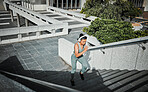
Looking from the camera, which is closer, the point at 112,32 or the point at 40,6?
the point at 112,32

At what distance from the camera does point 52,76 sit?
6988 mm

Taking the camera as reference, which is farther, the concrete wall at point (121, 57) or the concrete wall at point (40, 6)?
the concrete wall at point (40, 6)

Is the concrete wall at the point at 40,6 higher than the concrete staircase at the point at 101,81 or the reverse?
higher

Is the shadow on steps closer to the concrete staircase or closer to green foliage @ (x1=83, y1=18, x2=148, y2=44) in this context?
the concrete staircase

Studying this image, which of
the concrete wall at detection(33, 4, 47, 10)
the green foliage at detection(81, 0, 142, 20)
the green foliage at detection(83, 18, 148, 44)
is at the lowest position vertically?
the green foliage at detection(83, 18, 148, 44)

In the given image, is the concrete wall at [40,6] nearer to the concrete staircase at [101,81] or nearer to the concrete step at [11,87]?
the concrete staircase at [101,81]

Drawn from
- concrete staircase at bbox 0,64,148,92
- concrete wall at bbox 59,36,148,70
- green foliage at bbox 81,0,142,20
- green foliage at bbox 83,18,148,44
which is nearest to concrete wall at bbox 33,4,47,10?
green foliage at bbox 81,0,142,20

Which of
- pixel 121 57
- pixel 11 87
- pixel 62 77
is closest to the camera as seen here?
pixel 11 87

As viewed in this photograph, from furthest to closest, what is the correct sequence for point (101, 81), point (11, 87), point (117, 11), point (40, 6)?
point (40, 6)
point (117, 11)
point (101, 81)
point (11, 87)

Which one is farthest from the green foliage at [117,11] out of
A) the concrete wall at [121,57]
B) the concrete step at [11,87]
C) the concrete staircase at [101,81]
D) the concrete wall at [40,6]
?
the concrete wall at [40,6]

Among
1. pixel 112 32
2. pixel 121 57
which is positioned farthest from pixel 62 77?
pixel 112 32

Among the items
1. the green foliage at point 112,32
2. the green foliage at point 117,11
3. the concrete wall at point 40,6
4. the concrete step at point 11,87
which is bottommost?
the concrete step at point 11,87

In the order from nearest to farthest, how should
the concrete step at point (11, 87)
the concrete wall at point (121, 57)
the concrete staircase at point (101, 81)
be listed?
the concrete step at point (11, 87) < the concrete staircase at point (101, 81) < the concrete wall at point (121, 57)

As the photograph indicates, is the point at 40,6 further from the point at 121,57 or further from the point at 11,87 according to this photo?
the point at 11,87
